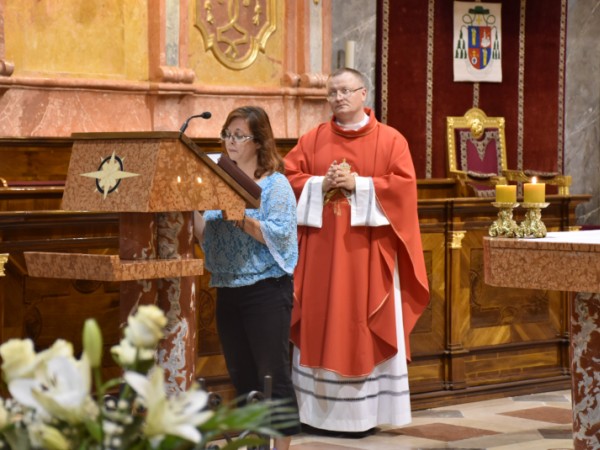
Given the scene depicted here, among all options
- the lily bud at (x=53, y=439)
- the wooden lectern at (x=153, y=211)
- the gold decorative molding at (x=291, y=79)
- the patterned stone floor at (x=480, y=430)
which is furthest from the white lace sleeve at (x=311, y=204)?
the lily bud at (x=53, y=439)

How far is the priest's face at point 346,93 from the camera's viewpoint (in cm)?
626

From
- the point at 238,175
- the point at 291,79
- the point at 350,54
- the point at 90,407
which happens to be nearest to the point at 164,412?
the point at 90,407

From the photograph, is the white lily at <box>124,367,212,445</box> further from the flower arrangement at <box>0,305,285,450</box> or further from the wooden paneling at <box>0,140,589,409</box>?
the wooden paneling at <box>0,140,589,409</box>

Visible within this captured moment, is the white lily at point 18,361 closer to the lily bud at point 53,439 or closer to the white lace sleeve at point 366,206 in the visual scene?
the lily bud at point 53,439

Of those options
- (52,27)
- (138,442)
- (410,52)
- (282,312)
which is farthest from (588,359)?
(410,52)

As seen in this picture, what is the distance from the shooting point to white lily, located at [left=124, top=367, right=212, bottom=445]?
4.82 feet

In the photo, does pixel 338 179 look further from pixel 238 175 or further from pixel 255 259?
pixel 238 175

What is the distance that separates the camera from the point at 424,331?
7473mm

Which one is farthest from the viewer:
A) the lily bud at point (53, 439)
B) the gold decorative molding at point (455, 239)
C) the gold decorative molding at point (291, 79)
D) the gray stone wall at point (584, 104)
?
the gray stone wall at point (584, 104)

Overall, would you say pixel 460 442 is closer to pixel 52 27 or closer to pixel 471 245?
pixel 471 245

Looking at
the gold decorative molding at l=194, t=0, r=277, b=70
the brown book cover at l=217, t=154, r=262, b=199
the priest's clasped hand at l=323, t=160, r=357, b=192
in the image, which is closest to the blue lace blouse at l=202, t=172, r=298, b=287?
the brown book cover at l=217, t=154, r=262, b=199

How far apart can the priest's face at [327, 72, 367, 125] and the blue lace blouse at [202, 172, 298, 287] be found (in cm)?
168

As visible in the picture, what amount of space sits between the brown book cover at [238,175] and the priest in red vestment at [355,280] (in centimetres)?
215

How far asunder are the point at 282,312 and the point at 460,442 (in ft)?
6.61
